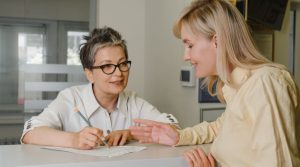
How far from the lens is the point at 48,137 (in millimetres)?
1121

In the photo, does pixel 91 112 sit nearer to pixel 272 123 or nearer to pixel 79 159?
pixel 79 159

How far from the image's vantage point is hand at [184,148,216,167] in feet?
3.05

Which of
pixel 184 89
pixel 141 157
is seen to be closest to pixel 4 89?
pixel 184 89

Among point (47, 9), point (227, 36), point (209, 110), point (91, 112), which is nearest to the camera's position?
point (227, 36)

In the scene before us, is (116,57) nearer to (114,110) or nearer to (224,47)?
(114,110)

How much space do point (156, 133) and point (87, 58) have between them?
0.55 meters

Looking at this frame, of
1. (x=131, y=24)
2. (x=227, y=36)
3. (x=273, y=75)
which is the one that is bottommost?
(x=273, y=75)

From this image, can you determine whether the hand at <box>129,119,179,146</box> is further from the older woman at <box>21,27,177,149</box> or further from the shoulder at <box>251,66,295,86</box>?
the shoulder at <box>251,66,295,86</box>

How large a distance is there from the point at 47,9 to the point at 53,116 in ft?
5.36

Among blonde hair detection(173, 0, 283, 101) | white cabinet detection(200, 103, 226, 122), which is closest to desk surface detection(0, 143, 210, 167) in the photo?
blonde hair detection(173, 0, 283, 101)

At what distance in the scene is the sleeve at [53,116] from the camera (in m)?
1.28

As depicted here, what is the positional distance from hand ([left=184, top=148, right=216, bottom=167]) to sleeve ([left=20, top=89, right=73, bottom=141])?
0.60 m

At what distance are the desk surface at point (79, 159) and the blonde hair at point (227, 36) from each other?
26 centimetres

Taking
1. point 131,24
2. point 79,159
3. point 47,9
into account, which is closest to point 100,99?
point 79,159
